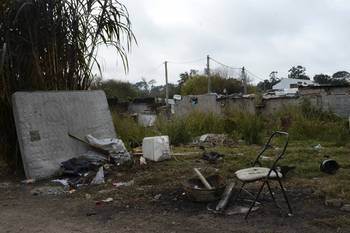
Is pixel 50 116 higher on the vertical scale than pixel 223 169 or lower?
higher

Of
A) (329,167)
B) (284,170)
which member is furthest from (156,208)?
(329,167)

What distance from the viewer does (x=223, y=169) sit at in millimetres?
7797

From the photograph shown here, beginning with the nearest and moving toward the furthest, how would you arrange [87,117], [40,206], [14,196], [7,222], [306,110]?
[7,222] → [40,206] → [14,196] → [87,117] → [306,110]

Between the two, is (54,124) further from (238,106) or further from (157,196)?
(238,106)

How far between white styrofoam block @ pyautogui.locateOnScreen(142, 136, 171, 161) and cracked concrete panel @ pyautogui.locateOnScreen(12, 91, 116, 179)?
0.81m

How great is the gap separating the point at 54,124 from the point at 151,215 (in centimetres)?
370

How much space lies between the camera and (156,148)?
8852 mm

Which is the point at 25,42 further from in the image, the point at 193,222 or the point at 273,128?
the point at 273,128

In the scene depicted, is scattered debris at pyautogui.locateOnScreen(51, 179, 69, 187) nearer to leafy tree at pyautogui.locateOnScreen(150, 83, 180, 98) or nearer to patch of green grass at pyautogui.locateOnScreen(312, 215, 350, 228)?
patch of green grass at pyautogui.locateOnScreen(312, 215, 350, 228)

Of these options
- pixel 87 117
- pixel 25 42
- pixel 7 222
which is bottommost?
pixel 7 222

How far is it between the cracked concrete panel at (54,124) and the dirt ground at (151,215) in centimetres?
131

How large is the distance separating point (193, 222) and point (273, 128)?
402 inches

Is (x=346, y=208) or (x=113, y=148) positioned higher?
(x=113, y=148)

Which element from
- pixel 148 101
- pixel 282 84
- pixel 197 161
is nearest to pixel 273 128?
pixel 197 161
